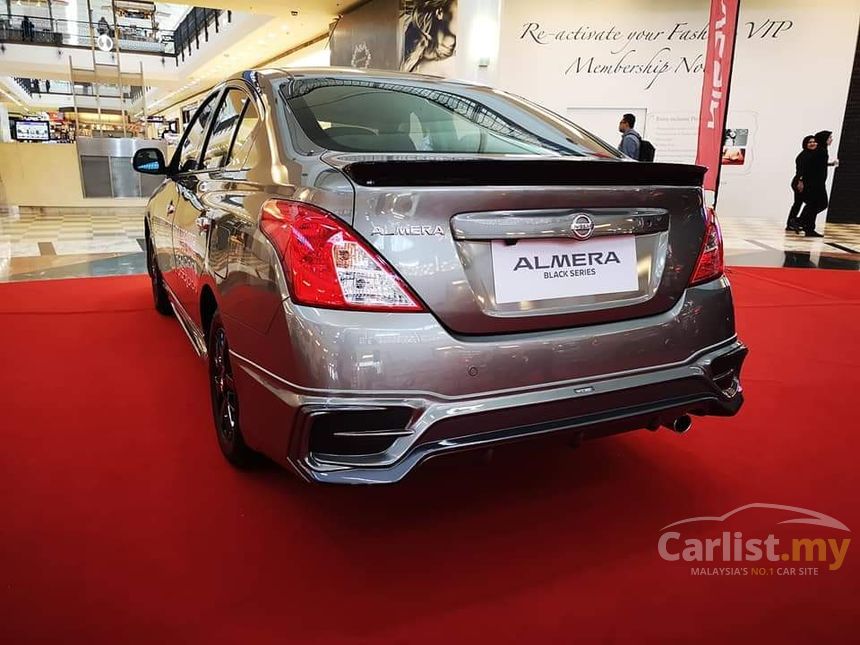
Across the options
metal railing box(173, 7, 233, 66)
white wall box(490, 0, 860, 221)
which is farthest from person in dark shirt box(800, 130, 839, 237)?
metal railing box(173, 7, 233, 66)

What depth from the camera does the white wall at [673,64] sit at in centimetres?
1052

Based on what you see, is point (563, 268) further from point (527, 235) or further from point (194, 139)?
point (194, 139)

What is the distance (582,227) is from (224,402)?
1.21 metres

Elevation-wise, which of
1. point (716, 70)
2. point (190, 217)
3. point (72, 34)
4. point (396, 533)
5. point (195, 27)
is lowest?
point (396, 533)

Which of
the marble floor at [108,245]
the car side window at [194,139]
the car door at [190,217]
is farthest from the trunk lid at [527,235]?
the marble floor at [108,245]

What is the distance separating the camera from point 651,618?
4.60 feet

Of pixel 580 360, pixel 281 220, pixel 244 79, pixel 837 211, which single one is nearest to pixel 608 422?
pixel 580 360

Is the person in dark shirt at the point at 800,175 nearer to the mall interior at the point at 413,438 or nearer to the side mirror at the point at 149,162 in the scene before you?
the mall interior at the point at 413,438

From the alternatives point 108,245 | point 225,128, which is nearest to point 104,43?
point 108,245

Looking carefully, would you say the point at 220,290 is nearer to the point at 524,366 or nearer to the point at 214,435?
the point at 214,435

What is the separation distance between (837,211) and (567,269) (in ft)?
40.2

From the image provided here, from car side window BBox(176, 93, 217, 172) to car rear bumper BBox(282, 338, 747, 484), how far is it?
1.72 metres

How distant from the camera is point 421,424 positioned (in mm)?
1342

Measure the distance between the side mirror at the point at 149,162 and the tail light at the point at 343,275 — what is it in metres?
1.91
